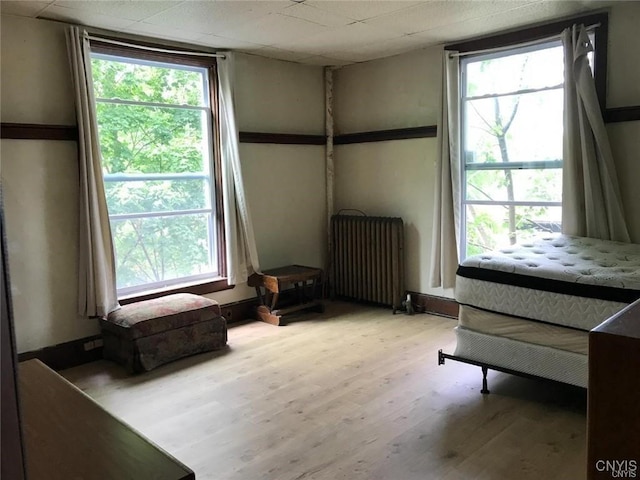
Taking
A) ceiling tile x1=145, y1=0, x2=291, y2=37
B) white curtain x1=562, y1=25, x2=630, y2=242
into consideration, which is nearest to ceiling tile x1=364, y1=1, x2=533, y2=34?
white curtain x1=562, y1=25, x2=630, y2=242

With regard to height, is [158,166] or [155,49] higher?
[155,49]

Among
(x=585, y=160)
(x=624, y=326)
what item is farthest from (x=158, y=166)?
(x=624, y=326)

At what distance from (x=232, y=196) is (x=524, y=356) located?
281 centimetres

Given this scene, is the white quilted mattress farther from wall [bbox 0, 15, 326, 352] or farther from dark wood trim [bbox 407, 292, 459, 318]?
wall [bbox 0, 15, 326, 352]

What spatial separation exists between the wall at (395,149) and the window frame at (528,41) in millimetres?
263

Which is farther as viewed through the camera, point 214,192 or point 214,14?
point 214,192

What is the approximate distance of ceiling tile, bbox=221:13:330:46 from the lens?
12.5 ft

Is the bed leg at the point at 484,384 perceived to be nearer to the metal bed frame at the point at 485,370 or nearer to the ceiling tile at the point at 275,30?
the metal bed frame at the point at 485,370

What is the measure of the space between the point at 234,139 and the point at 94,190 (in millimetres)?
1342

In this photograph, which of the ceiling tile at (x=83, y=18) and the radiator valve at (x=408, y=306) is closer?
the ceiling tile at (x=83, y=18)

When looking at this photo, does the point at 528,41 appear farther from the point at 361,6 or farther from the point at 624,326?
the point at 624,326

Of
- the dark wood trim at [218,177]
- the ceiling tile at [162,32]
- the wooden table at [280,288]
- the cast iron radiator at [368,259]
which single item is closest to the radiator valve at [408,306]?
the cast iron radiator at [368,259]

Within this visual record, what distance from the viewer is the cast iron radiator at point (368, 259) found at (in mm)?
5070

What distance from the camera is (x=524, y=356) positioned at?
2.98m
